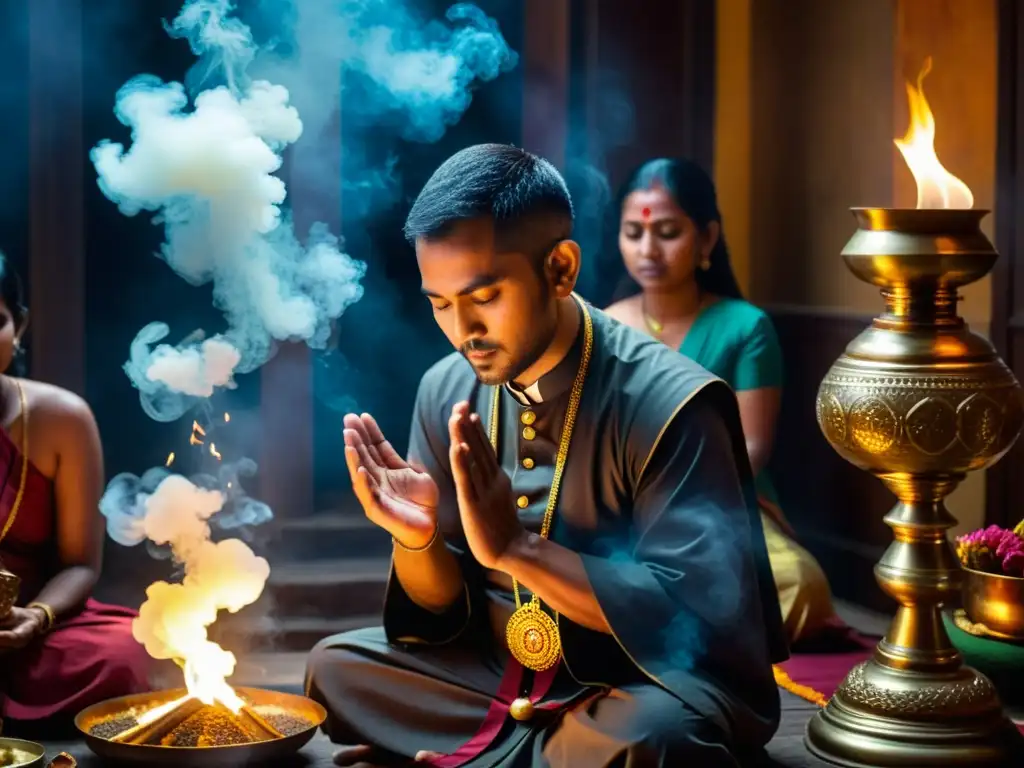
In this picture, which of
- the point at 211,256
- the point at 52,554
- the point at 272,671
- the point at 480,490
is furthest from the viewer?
the point at 272,671

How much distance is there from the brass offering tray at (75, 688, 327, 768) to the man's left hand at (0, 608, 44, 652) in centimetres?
48

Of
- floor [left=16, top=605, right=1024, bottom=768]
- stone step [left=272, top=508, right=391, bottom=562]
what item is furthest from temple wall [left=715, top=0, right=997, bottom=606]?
stone step [left=272, top=508, right=391, bottom=562]

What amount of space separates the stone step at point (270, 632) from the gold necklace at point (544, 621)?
2156 millimetres

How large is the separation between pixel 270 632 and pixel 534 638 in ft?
7.64

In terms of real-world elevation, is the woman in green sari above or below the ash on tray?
above

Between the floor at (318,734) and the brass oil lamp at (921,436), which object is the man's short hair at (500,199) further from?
the floor at (318,734)

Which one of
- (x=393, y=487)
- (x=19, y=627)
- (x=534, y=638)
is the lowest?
(x=19, y=627)

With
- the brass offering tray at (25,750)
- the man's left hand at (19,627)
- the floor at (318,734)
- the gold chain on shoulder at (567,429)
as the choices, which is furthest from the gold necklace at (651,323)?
the brass offering tray at (25,750)

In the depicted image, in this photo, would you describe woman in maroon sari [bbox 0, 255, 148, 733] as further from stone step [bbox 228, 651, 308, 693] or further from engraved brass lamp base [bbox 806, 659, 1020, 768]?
engraved brass lamp base [bbox 806, 659, 1020, 768]

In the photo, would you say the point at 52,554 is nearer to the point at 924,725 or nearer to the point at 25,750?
the point at 25,750

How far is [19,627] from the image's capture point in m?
4.33

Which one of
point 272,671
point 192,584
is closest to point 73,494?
point 192,584

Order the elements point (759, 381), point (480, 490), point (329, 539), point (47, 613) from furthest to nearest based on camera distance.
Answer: point (329, 539) → point (759, 381) → point (47, 613) → point (480, 490)

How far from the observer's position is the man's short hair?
3502mm
